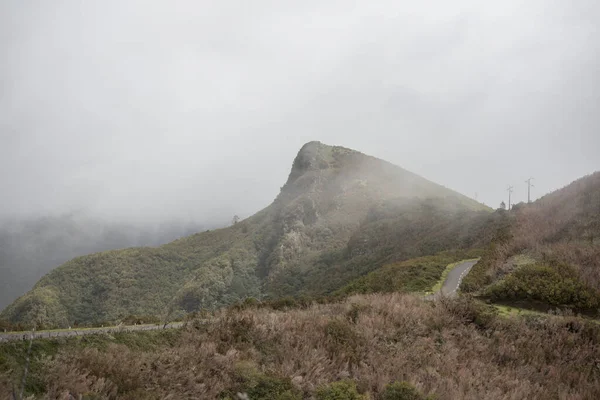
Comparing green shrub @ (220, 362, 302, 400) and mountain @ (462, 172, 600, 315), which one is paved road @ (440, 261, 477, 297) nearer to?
mountain @ (462, 172, 600, 315)

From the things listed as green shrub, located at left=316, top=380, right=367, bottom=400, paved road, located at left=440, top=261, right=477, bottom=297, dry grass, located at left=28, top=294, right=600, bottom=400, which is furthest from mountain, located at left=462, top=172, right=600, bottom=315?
green shrub, located at left=316, top=380, right=367, bottom=400

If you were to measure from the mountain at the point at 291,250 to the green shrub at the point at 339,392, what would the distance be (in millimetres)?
50583

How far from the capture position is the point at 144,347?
10.1 meters

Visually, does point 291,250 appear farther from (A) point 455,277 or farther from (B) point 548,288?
(B) point 548,288

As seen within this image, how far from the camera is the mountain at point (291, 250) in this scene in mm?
80500

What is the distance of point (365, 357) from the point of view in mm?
9547

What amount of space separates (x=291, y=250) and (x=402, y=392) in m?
116

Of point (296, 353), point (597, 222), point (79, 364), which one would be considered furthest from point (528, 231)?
point (79, 364)

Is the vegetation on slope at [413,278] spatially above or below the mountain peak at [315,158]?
below

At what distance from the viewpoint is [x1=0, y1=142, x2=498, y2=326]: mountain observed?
264 feet

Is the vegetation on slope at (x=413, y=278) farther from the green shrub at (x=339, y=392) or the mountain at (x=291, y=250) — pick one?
the mountain at (x=291, y=250)

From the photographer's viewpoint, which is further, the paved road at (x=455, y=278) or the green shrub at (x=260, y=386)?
the paved road at (x=455, y=278)

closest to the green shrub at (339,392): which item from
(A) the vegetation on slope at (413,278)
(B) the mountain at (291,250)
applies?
(A) the vegetation on slope at (413,278)

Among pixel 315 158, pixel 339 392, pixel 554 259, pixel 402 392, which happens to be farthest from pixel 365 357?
pixel 315 158
